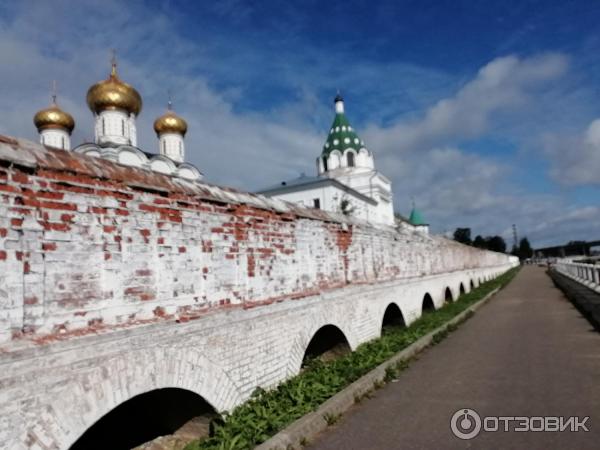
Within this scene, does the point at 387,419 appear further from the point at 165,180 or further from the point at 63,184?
the point at 63,184

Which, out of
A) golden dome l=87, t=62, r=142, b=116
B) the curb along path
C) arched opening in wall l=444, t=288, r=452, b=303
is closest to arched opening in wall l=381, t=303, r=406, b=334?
the curb along path

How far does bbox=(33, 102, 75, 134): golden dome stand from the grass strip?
21.4 m

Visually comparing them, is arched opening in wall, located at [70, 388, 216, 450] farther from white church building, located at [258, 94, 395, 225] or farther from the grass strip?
white church building, located at [258, 94, 395, 225]

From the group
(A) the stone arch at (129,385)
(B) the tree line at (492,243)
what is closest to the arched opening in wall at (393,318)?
(A) the stone arch at (129,385)

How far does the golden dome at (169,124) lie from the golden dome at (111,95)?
3610 millimetres

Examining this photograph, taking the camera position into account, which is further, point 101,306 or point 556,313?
point 556,313

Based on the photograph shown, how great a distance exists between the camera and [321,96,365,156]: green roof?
4534cm

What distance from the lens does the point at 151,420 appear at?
4.54 m

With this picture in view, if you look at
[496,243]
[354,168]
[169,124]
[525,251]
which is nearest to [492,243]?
[496,243]

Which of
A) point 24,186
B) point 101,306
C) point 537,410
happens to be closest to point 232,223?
point 101,306

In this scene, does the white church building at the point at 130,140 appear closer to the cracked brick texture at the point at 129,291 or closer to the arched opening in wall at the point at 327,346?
the arched opening in wall at the point at 327,346

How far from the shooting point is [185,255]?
4.13 metres

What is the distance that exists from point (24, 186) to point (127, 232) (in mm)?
833

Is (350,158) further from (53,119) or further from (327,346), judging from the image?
(327,346)
